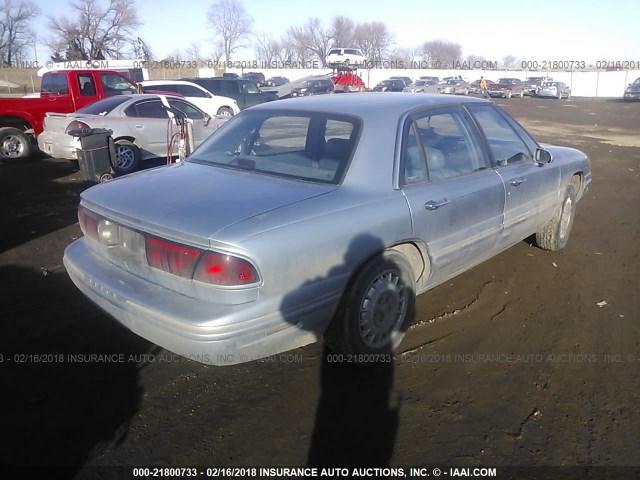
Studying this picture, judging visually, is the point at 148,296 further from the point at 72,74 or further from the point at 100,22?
the point at 100,22

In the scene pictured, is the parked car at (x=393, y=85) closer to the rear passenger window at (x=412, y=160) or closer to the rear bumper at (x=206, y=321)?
the rear passenger window at (x=412, y=160)

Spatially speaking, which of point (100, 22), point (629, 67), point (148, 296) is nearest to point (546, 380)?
point (148, 296)

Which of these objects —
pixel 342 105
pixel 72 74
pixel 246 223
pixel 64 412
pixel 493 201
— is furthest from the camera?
pixel 72 74

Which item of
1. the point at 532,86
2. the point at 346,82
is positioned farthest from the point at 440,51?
the point at 346,82

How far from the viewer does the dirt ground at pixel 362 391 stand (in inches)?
102

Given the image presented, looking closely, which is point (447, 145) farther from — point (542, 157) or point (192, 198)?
point (192, 198)

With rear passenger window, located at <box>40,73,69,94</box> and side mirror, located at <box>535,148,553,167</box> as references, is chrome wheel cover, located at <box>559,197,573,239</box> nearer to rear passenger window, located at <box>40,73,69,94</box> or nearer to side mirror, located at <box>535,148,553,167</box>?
side mirror, located at <box>535,148,553,167</box>

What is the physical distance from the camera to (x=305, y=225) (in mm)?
2750

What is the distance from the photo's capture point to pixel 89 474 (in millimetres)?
2436

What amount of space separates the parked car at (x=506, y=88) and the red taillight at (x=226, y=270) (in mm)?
43667

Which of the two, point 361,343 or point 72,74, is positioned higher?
point 72,74

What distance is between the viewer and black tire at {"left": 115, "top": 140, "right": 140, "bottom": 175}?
9391mm

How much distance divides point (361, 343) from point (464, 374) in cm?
69

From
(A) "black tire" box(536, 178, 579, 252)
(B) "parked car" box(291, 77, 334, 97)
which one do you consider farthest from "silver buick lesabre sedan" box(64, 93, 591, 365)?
(B) "parked car" box(291, 77, 334, 97)
